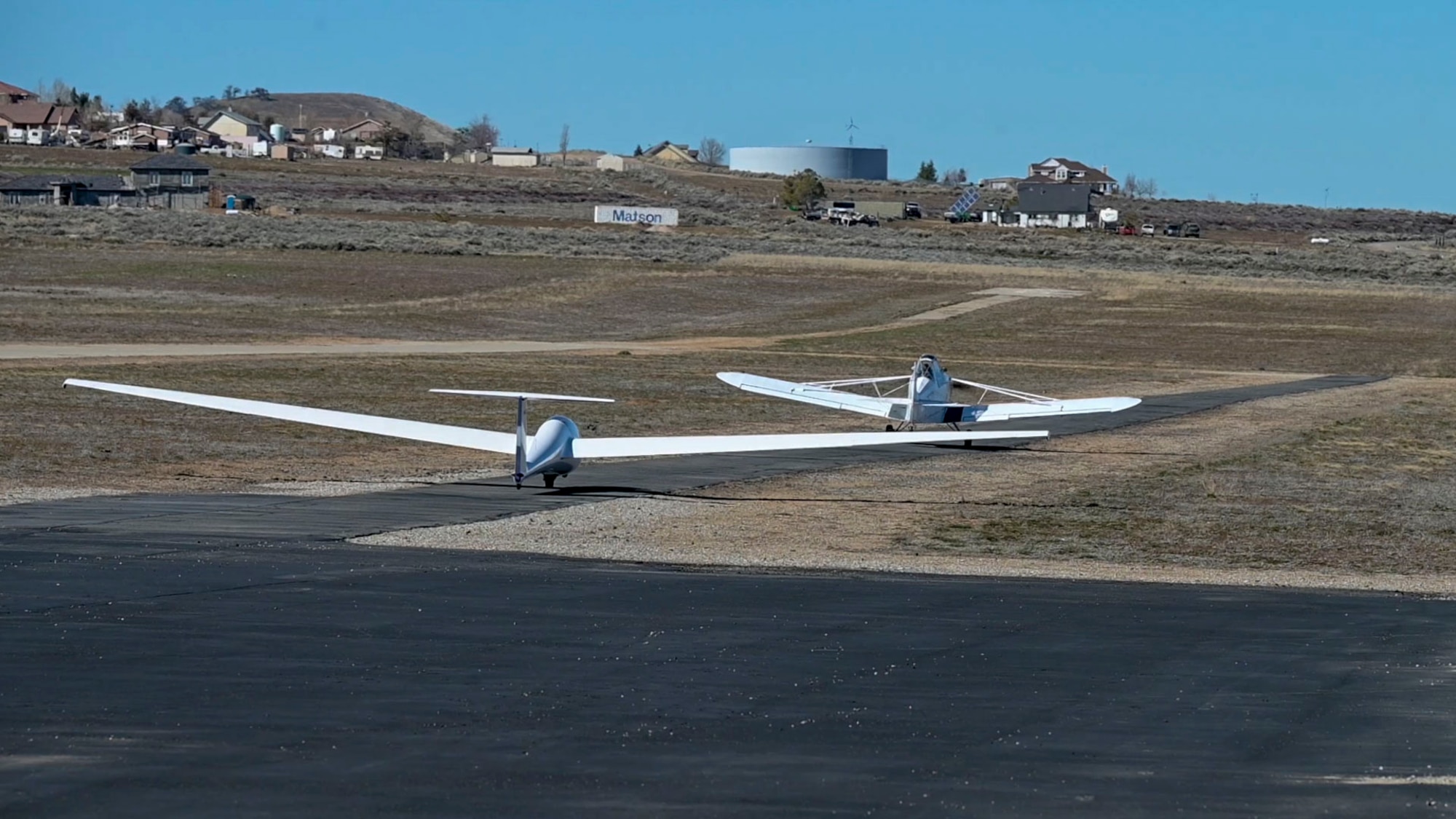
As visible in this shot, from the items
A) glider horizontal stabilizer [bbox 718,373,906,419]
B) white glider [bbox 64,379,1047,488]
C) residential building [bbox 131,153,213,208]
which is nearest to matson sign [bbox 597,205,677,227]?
residential building [bbox 131,153,213,208]

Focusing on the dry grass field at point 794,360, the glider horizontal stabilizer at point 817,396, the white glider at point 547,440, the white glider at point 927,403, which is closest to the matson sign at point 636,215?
the dry grass field at point 794,360

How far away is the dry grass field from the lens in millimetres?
25953

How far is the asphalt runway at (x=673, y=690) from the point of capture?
33.8 ft

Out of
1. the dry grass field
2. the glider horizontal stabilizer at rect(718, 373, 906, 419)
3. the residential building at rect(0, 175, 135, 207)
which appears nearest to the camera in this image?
the dry grass field

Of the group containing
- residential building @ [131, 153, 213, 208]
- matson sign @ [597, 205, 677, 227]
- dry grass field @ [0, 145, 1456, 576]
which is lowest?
dry grass field @ [0, 145, 1456, 576]

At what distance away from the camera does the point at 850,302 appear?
9106cm

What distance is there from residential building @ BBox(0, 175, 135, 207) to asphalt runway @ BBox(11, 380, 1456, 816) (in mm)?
131995

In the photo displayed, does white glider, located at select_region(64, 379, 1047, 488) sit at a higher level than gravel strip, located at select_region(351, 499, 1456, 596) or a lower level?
higher

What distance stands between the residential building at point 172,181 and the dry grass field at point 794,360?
1507 centimetres

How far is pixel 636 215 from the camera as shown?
15050 cm

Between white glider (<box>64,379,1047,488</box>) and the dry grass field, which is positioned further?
white glider (<box>64,379,1047,488</box>)

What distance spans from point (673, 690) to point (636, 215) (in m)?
139

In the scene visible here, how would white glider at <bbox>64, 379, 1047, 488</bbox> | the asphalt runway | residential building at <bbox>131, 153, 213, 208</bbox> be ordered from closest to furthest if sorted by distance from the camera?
the asphalt runway
white glider at <bbox>64, 379, 1047, 488</bbox>
residential building at <bbox>131, 153, 213, 208</bbox>

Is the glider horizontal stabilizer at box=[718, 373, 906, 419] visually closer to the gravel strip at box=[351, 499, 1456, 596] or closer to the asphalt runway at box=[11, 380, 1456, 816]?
the gravel strip at box=[351, 499, 1456, 596]
